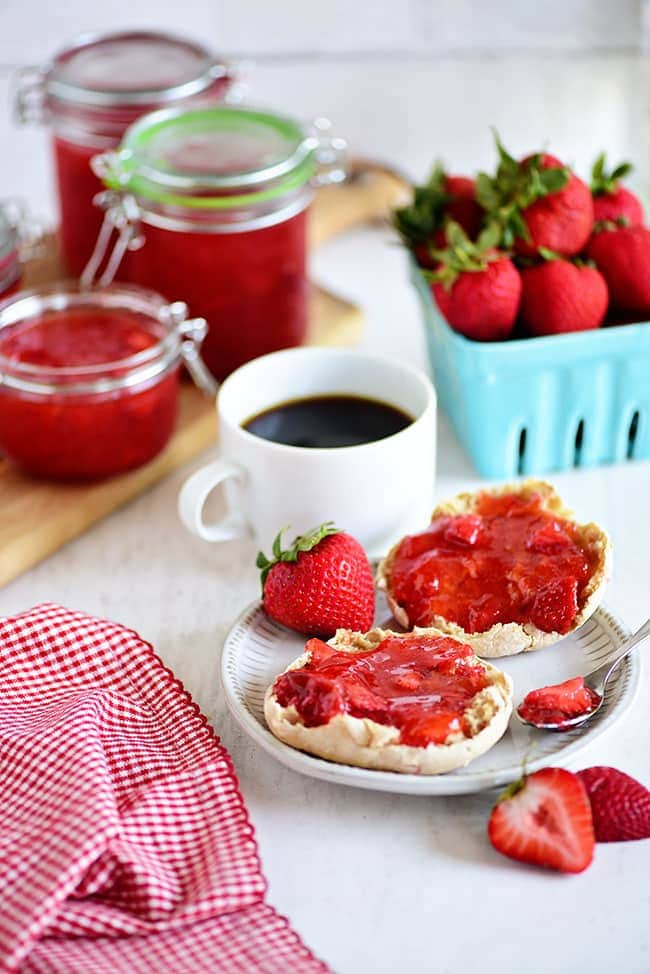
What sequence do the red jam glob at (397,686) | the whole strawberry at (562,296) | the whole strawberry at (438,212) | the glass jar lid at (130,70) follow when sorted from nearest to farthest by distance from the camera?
1. the red jam glob at (397,686)
2. the whole strawberry at (562,296)
3. the whole strawberry at (438,212)
4. the glass jar lid at (130,70)

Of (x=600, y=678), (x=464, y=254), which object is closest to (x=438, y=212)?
(x=464, y=254)

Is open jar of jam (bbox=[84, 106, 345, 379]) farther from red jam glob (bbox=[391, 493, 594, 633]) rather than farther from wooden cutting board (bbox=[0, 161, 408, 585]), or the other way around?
red jam glob (bbox=[391, 493, 594, 633])

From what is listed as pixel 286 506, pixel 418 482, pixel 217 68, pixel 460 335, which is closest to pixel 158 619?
pixel 286 506

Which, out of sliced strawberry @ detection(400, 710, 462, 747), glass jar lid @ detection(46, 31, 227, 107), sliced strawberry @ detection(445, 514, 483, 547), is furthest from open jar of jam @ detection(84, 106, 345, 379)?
sliced strawberry @ detection(400, 710, 462, 747)

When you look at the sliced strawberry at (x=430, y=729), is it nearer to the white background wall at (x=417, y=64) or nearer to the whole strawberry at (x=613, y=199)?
the whole strawberry at (x=613, y=199)

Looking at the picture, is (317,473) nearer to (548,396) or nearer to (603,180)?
(548,396)

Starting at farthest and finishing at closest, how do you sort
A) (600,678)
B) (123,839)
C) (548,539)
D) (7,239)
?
1. (7,239)
2. (548,539)
3. (600,678)
4. (123,839)

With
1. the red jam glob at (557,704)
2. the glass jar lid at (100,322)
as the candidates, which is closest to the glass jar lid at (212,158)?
the glass jar lid at (100,322)

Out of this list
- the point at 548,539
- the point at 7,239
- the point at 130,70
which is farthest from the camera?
the point at 130,70
